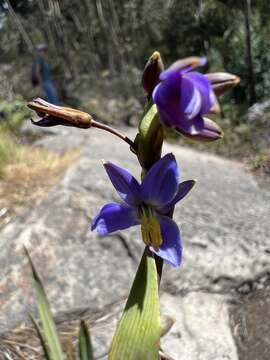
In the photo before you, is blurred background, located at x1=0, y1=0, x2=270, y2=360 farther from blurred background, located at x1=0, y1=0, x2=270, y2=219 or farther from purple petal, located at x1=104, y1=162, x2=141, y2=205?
purple petal, located at x1=104, y1=162, x2=141, y2=205

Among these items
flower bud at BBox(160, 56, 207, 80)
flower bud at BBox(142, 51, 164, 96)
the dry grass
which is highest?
flower bud at BBox(160, 56, 207, 80)

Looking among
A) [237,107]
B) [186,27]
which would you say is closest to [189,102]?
[237,107]

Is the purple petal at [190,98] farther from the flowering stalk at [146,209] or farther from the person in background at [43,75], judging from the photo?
the person in background at [43,75]

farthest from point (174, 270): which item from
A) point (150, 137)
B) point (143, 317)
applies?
point (150, 137)

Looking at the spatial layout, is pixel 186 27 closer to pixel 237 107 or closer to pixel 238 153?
pixel 237 107

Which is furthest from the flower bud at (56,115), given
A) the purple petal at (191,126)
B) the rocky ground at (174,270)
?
the rocky ground at (174,270)

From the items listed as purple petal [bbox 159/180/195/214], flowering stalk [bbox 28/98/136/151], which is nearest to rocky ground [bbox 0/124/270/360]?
purple petal [bbox 159/180/195/214]
